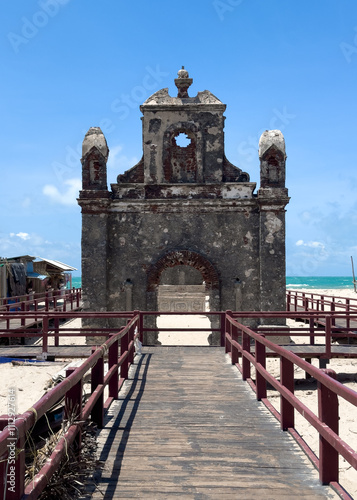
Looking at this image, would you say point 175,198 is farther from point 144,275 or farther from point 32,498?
point 32,498

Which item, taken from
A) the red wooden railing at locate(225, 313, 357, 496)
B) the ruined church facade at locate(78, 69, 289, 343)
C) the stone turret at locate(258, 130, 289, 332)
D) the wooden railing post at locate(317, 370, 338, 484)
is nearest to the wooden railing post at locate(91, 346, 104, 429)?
the red wooden railing at locate(225, 313, 357, 496)

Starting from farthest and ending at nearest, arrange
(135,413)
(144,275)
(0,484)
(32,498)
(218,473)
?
1. (144,275)
2. (135,413)
3. (218,473)
4. (32,498)
5. (0,484)

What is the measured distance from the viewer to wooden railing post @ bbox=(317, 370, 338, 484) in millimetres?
3840

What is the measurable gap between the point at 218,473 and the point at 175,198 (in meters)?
12.6

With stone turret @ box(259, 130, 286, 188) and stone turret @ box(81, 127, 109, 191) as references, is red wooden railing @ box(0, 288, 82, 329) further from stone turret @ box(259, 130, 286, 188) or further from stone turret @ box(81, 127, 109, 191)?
stone turret @ box(259, 130, 286, 188)

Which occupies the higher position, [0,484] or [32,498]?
[0,484]

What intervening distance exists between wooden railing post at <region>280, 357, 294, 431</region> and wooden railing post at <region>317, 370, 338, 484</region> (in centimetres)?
131

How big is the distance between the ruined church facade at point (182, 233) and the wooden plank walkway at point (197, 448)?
8.24 m

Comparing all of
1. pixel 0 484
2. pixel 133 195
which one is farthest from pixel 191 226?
pixel 0 484

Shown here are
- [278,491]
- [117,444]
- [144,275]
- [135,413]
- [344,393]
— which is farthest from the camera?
[144,275]

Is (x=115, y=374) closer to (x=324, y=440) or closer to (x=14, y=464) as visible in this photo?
(x=324, y=440)

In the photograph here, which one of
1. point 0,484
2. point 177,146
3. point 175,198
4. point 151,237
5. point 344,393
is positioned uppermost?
point 177,146

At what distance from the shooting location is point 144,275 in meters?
16.2

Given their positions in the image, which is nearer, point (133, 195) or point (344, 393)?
point (344, 393)
